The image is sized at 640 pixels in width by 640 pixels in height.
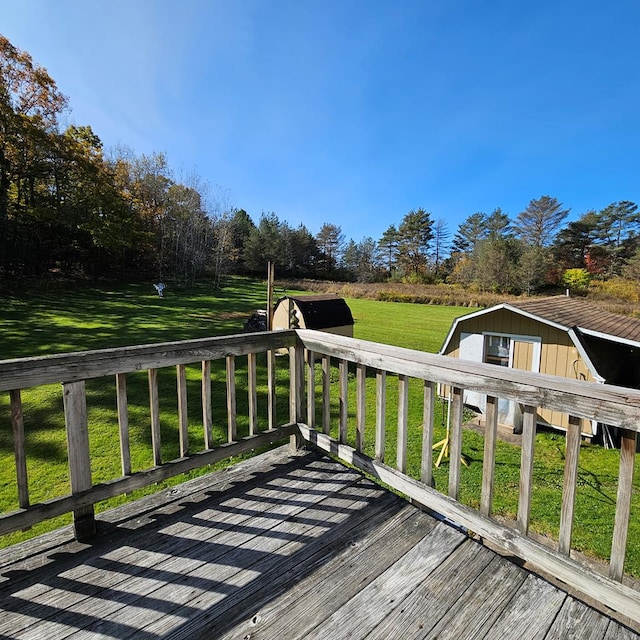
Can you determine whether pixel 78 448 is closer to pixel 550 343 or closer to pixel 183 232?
pixel 550 343

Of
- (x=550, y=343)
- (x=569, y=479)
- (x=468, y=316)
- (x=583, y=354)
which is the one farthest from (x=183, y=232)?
(x=569, y=479)

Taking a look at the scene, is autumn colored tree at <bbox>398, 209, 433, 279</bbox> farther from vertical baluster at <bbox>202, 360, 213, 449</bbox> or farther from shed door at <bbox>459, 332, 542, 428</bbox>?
vertical baluster at <bbox>202, 360, 213, 449</bbox>

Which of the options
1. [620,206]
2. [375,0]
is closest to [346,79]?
[375,0]

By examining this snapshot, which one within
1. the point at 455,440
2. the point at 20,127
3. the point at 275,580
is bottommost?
the point at 275,580

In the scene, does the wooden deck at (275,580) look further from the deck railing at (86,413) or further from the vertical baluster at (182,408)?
the vertical baluster at (182,408)

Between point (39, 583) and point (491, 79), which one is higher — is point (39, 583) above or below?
below

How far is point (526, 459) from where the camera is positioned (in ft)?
4.42

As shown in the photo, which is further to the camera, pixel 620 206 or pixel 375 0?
pixel 620 206

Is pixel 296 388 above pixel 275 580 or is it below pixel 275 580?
above

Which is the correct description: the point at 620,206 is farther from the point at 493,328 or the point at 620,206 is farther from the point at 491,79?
the point at 493,328

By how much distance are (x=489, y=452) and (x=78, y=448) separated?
1.87 metres

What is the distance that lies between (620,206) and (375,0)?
140ft

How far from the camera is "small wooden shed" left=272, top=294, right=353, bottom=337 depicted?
9.02 metres

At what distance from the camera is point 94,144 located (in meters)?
22.9
